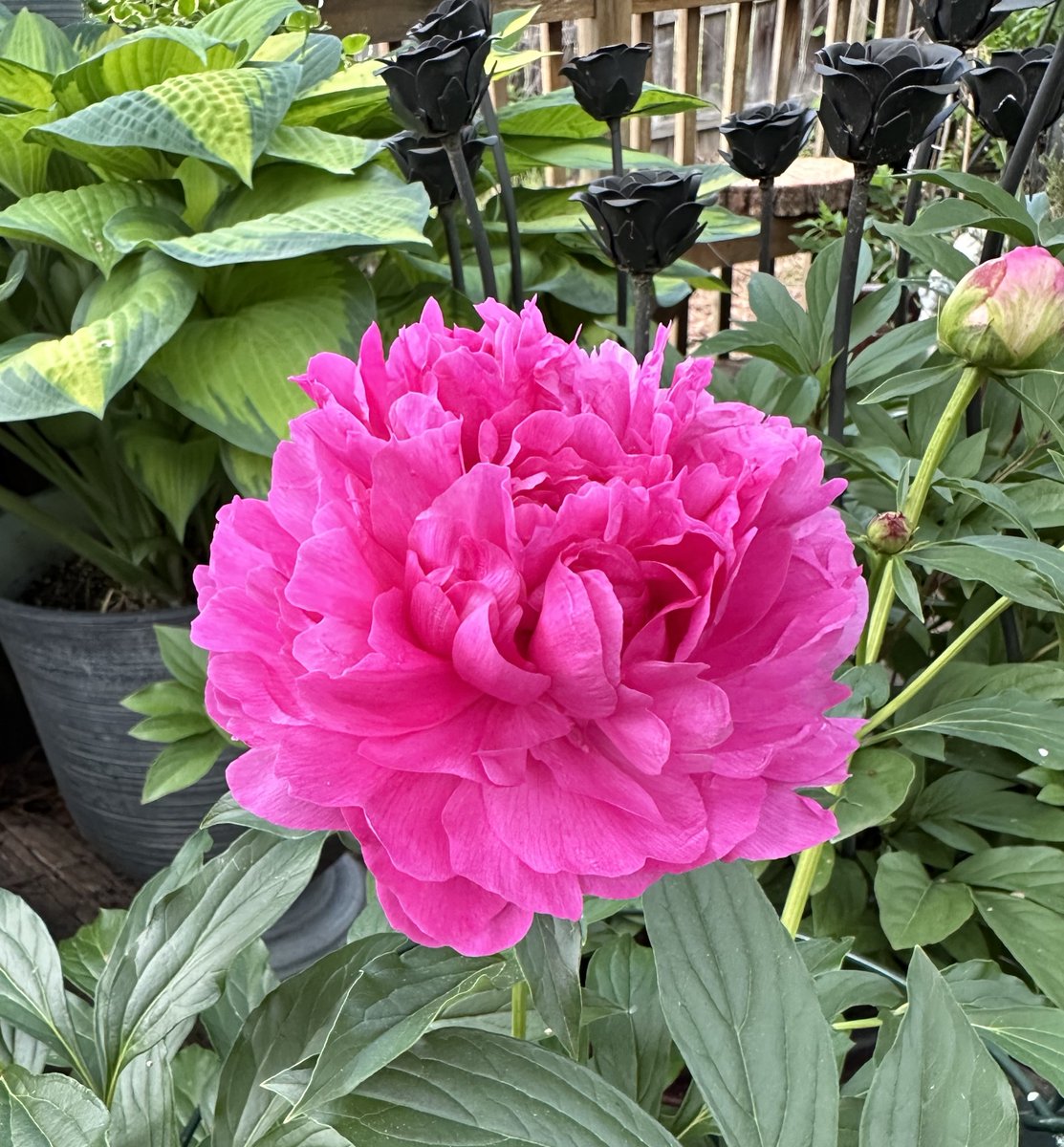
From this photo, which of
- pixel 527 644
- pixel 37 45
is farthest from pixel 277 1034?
pixel 37 45

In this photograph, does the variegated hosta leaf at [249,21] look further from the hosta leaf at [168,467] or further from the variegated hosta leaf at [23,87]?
the hosta leaf at [168,467]

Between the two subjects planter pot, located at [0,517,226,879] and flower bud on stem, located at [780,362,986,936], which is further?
planter pot, located at [0,517,226,879]

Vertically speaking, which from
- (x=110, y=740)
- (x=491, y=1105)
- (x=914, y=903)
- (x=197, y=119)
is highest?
(x=197, y=119)

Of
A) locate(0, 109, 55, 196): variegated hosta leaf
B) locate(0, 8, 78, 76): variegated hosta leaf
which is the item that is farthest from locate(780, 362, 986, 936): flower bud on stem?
locate(0, 8, 78, 76): variegated hosta leaf

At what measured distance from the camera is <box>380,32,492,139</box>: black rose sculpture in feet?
1.58

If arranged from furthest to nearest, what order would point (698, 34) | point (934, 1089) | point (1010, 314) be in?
1. point (698, 34)
2. point (1010, 314)
3. point (934, 1089)

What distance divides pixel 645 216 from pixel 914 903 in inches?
15.1

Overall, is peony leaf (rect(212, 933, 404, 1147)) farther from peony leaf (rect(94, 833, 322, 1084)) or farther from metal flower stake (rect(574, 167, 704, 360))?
metal flower stake (rect(574, 167, 704, 360))

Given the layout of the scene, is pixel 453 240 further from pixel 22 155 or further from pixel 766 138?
pixel 22 155

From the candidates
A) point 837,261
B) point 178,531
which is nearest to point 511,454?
point 837,261

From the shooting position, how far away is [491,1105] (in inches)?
9.4

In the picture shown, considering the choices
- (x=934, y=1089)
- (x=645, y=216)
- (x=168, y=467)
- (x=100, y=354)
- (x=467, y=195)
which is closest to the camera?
(x=934, y=1089)

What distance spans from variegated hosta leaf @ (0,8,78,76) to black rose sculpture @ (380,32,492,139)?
57 centimetres

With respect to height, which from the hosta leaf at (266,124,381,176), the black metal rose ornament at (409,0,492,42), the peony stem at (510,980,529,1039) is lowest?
the peony stem at (510,980,529,1039)
